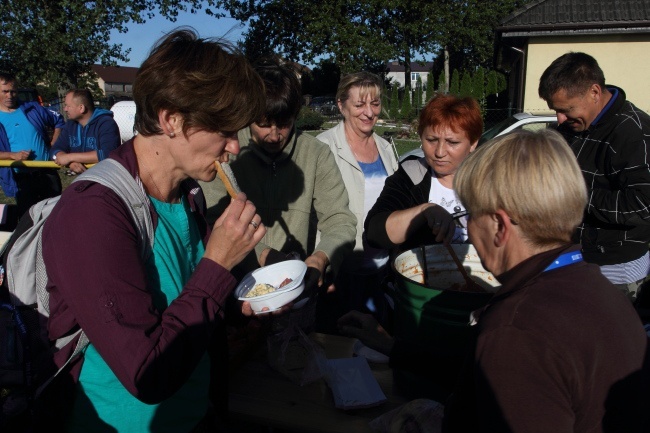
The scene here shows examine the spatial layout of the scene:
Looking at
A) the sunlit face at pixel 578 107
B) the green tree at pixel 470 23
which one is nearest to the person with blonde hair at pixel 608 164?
the sunlit face at pixel 578 107

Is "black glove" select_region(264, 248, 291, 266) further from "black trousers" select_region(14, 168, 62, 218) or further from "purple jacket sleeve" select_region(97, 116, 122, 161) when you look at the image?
"black trousers" select_region(14, 168, 62, 218)

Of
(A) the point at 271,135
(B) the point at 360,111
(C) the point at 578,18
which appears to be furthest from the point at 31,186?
(C) the point at 578,18

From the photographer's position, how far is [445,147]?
265cm

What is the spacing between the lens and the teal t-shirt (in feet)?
4.52

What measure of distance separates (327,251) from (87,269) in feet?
4.59

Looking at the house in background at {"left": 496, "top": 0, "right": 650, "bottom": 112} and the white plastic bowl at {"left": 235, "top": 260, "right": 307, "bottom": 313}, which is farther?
the house in background at {"left": 496, "top": 0, "right": 650, "bottom": 112}

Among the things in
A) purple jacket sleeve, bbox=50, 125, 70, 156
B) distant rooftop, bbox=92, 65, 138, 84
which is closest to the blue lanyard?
purple jacket sleeve, bbox=50, 125, 70, 156

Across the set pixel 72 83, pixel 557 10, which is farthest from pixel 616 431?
pixel 72 83

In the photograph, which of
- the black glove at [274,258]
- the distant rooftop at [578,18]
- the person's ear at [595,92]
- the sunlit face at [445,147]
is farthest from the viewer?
the distant rooftop at [578,18]

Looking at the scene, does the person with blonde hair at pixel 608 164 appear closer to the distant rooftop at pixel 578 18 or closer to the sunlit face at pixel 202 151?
the sunlit face at pixel 202 151

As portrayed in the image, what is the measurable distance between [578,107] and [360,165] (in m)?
1.51

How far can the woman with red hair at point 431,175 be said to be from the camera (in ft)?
8.26

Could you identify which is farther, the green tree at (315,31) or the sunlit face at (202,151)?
the green tree at (315,31)

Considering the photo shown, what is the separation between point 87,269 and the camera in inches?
45.0
